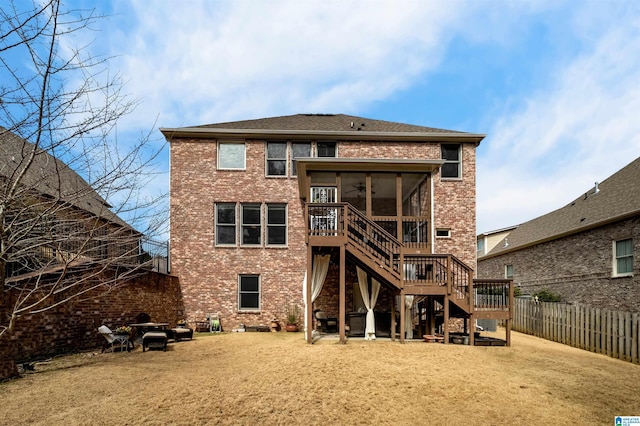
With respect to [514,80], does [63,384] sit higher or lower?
lower

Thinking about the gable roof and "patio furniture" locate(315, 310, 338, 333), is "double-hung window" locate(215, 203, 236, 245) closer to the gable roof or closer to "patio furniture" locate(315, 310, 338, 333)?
the gable roof

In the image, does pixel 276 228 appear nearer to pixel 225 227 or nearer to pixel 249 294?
pixel 225 227

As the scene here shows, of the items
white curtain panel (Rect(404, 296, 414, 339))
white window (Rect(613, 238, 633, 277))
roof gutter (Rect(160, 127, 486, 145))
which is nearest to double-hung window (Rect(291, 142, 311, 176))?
roof gutter (Rect(160, 127, 486, 145))

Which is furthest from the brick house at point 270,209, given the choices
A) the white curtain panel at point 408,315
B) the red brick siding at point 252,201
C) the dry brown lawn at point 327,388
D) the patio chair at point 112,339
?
the dry brown lawn at point 327,388

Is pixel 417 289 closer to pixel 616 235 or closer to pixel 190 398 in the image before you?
pixel 190 398

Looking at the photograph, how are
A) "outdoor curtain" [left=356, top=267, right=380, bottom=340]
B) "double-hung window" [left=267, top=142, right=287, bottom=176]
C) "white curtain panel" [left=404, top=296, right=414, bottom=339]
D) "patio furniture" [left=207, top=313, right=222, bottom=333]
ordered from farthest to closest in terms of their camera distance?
"double-hung window" [left=267, top=142, right=287, bottom=176] < "patio furniture" [left=207, top=313, right=222, bottom=333] < "white curtain panel" [left=404, top=296, right=414, bottom=339] < "outdoor curtain" [left=356, top=267, right=380, bottom=340]

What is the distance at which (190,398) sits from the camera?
5.71m

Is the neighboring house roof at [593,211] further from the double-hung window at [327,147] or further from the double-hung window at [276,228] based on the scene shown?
the double-hung window at [276,228]

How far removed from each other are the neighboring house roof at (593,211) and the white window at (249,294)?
1439cm

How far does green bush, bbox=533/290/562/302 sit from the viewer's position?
18000 mm

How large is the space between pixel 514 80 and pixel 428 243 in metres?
5.28

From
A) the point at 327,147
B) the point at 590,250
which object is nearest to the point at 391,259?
the point at 327,147

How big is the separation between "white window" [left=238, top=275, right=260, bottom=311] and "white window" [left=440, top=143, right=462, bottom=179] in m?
9.04

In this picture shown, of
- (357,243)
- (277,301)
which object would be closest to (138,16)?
(357,243)
